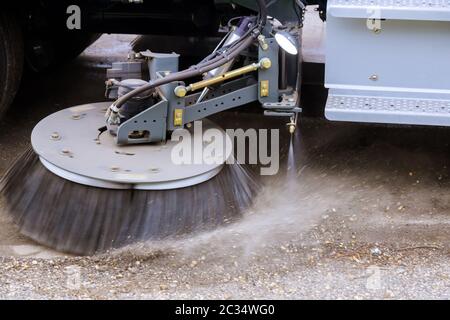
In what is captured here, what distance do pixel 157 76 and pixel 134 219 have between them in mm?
755

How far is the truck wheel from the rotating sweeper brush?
43 cm

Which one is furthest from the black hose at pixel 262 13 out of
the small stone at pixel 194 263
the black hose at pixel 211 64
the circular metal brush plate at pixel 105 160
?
the small stone at pixel 194 263

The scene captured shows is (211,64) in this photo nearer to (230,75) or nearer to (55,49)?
(230,75)

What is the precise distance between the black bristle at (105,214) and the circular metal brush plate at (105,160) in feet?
0.14

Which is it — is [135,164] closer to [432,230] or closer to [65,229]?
[65,229]

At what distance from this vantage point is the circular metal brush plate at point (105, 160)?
3.25 meters

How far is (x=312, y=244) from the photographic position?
130 inches

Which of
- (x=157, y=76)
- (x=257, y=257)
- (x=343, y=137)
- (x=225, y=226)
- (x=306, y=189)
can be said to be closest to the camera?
(x=257, y=257)

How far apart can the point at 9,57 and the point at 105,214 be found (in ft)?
4.09

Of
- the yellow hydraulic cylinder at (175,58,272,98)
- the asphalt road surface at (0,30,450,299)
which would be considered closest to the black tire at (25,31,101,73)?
the asphalt road surface at (0,30,450,299)

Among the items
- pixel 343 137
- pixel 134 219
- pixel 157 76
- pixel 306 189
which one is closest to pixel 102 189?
pixel 134 219

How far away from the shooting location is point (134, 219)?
3262 millimetres

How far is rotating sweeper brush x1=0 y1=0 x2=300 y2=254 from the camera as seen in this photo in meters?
3.26

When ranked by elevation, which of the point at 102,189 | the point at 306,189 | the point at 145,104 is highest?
the point at 145,104
